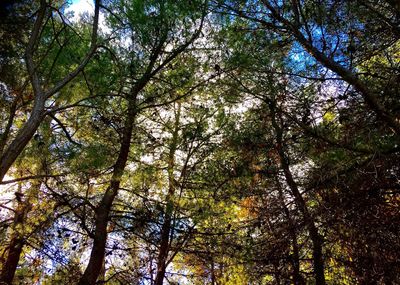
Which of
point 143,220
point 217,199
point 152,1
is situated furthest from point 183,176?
point 152,1

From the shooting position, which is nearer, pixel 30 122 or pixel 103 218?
pixel 30 122

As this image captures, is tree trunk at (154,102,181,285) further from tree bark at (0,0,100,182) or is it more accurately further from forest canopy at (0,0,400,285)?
tree bark at (0,0,100,182)

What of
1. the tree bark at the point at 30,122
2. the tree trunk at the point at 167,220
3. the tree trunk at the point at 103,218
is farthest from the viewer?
the tree trunk at the point at 167,220

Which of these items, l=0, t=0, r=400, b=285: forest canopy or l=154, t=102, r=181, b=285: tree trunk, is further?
l=154, t=102, r=181, b=285: tree trunk

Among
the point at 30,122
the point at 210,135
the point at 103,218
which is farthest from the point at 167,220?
the point at 30,122

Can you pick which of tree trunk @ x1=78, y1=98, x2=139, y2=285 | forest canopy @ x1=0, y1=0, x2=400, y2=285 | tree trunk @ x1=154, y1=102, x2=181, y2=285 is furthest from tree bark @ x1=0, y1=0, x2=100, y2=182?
tree trunk @ x1=154, y1=102, x2=181, y2=285

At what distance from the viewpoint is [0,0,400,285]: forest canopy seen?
3.67 meters

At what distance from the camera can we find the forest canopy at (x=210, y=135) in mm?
3666

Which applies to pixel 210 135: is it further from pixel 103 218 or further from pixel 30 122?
pixel 30 122

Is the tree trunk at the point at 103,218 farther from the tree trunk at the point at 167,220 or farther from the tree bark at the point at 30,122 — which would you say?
the tree bark at the point at 30,122

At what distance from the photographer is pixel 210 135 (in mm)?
6270

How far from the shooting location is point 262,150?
16.9ft

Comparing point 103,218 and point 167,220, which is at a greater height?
point 167,220

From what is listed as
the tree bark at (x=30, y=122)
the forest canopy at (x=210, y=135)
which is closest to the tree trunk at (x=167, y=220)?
the forest canopy at (x=210, y=135)
